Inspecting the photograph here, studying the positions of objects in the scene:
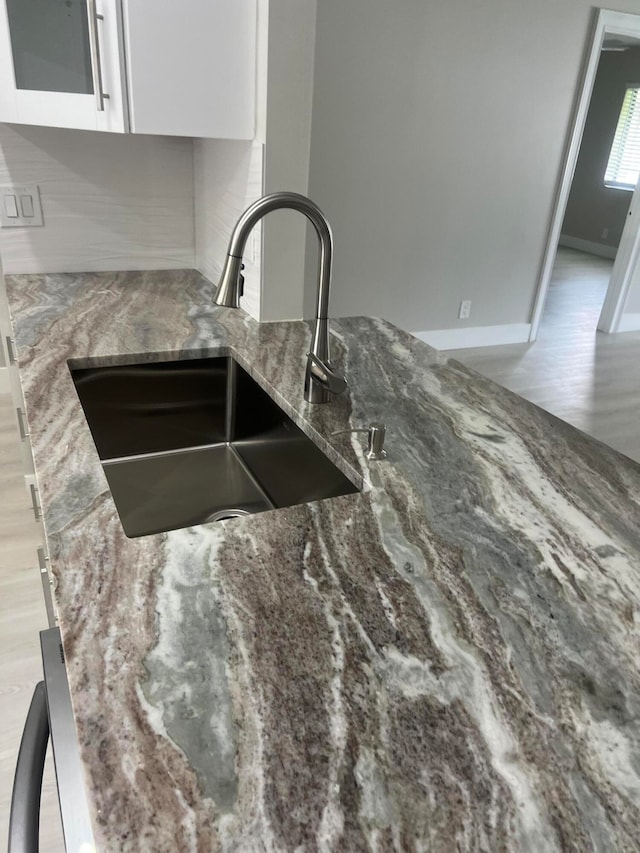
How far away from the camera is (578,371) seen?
4.27m

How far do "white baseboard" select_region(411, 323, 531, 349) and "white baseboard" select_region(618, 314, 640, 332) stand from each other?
3.29ft

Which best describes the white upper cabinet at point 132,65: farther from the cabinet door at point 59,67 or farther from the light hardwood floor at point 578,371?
the light hardwood floor at point 578,371

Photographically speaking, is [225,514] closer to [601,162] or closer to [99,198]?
[99,198]

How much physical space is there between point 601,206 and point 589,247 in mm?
529

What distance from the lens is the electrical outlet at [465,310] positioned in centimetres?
432

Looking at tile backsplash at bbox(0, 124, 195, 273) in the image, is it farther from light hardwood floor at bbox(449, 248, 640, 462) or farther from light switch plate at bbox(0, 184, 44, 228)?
light hardwood floor at bbox(449, 248, 640, 462)

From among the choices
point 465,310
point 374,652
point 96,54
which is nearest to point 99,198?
point 96,54

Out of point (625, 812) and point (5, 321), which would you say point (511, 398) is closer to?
point (625, 812)

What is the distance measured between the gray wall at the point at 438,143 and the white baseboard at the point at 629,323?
3.97ft

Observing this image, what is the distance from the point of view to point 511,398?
1336 mm

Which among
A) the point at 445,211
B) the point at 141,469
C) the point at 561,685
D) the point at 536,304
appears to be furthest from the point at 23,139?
the point at 536,304

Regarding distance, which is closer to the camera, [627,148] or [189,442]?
[189,442]

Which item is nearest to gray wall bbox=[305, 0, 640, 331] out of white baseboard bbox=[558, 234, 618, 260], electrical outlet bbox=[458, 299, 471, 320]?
electrical outlet bbox=[458, 299, 471, 320]

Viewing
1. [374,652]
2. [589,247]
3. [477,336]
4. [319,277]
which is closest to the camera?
[374,652]
